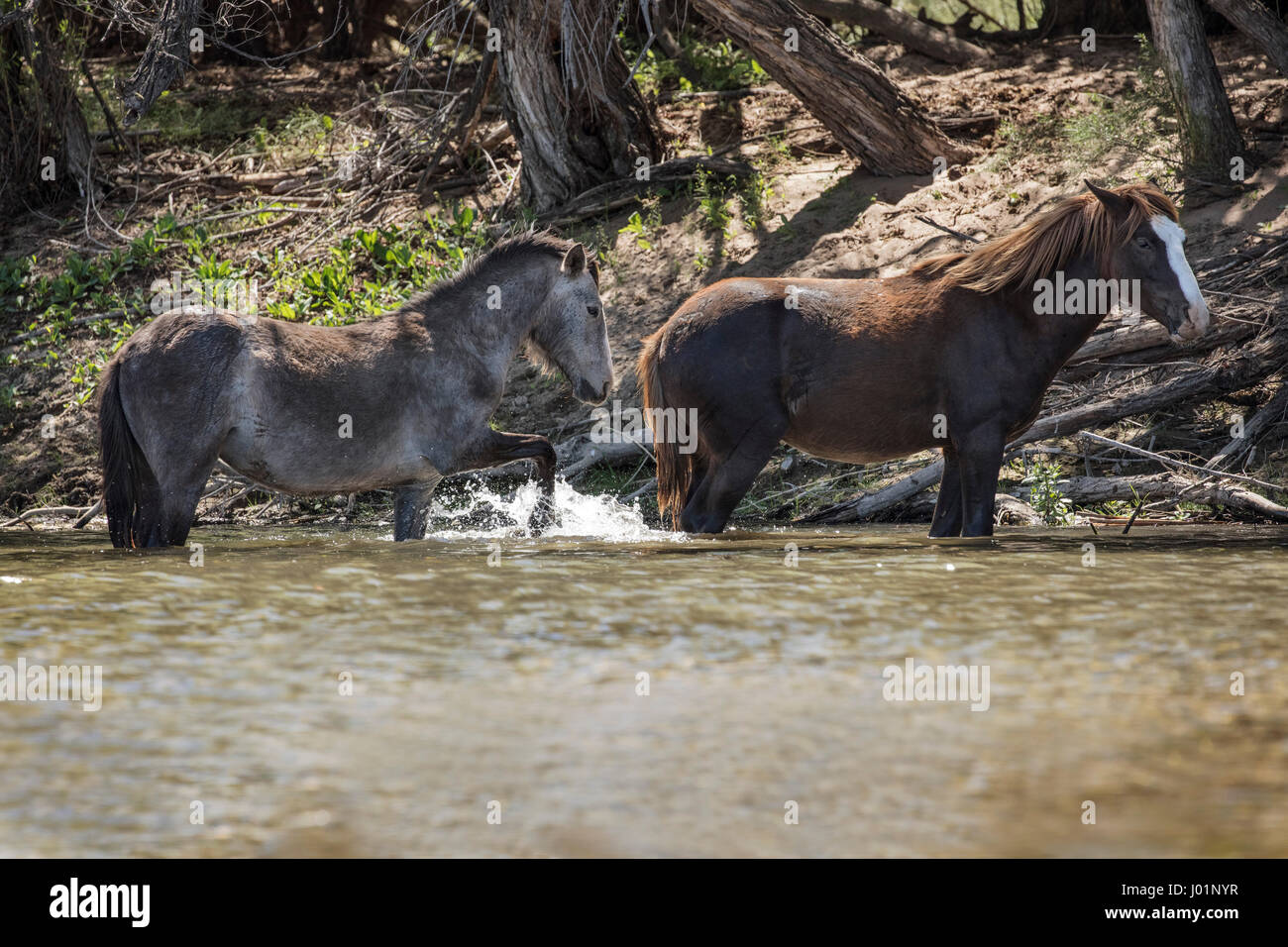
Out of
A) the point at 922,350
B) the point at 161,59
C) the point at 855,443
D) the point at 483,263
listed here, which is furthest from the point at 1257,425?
the point at 161,59

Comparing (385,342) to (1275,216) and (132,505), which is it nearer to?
(132,505)

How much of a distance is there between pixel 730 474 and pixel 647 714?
4.43m

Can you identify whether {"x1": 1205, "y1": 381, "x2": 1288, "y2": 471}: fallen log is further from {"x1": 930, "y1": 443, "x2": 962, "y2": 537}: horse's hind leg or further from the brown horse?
{"x1": 930, "y1": 443, "x2": 962, "y2": 537}: horse's hind leg

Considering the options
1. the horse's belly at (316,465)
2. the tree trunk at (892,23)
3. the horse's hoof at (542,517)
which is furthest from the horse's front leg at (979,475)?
the tree trunk at (892,23)

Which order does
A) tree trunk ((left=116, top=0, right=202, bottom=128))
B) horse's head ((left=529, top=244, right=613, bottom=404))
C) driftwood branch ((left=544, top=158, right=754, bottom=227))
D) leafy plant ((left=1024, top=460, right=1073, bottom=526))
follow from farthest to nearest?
driftwood branch ((left=544, top=158, right=754, bottom=227)) < tree trunk ((left=116, top=0, right=202, bottom=128)) < leafy plant ((left=1024, top=460, right=1073, bottom=526)) < horse's head ((left=529, top=244, right=613, bottom=404))

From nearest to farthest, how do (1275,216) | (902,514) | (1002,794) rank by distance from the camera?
(1002,794) < (902,514) < (1275,216)

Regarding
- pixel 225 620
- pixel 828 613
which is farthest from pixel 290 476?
pixel 828 613

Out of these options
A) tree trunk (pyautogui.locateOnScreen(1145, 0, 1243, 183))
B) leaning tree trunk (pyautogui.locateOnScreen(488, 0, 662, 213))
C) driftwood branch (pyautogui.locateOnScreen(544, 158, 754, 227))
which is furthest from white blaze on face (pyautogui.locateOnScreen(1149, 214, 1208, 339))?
leaning tree trunk (pyautogui.locateOnScreen(488, 0, 662, 213))

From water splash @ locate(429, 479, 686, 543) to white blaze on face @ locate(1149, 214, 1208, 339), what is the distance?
3.03 meters

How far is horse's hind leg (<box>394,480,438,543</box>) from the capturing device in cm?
820

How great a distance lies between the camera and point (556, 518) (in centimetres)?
841
